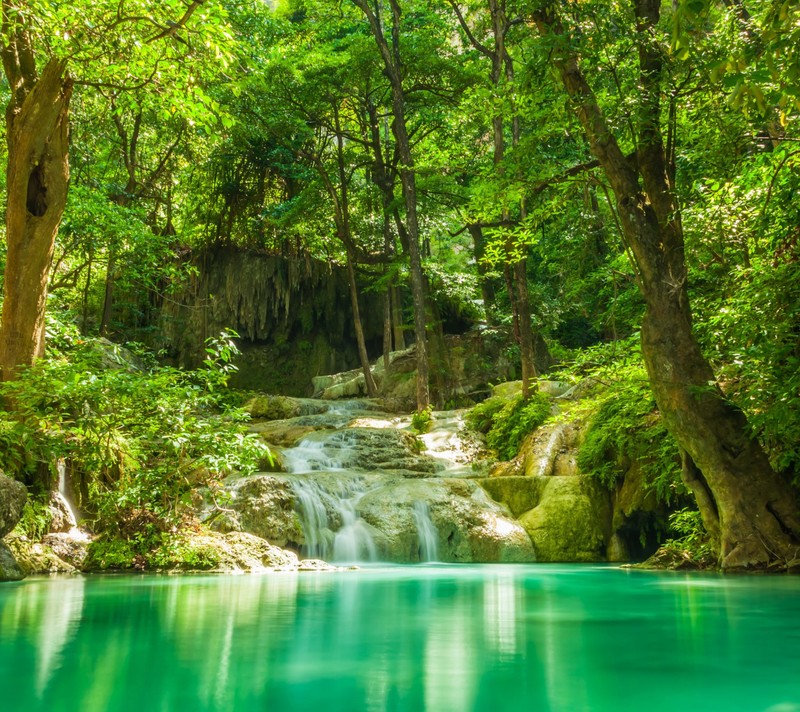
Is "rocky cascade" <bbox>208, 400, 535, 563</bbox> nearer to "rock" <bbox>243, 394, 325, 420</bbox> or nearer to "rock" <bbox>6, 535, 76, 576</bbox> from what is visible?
"rock" <bbox>6, 535, 76, 576</bbox>

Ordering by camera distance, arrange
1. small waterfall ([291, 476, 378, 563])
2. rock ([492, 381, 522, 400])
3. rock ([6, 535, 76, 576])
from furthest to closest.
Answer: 1. rock ([492, 381, 522, 400])
2. small waterfall ([291, 476, 378, 563])
3. rock ([6, 535, 76, 576])

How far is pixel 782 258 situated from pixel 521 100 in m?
3.32

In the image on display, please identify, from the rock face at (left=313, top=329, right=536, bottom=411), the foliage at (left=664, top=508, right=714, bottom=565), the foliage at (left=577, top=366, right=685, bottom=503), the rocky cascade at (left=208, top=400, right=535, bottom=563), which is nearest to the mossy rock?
the rock face at (left=313, top=329, right=536, bottom=411)

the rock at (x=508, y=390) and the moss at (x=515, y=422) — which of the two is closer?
the moss at (x=515, y=422)

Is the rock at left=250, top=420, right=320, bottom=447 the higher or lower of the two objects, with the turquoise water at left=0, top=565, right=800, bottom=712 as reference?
higher

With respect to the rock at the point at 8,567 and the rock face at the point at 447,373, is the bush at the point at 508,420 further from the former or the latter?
the rock at the point at 8,567

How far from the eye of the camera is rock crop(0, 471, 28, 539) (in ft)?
20.7

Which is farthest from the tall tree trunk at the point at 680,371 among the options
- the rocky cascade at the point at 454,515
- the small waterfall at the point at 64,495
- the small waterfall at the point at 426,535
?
the small waterfall at the point at 64,495

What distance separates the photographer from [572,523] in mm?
10203

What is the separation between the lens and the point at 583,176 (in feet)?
27.1

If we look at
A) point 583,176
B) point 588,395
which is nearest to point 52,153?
point 583,176

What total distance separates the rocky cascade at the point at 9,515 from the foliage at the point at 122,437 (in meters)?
0.85

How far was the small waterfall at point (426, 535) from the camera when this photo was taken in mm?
10055

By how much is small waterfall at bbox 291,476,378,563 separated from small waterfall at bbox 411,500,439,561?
683 mm
